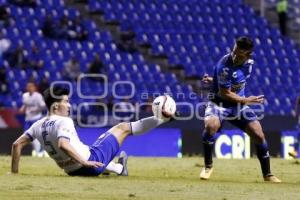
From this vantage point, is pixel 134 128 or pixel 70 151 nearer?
pixel 70 151

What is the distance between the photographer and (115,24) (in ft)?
103

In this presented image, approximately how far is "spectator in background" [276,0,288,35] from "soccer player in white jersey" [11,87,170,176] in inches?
904

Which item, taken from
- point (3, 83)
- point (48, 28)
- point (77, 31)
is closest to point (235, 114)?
point (3, 83)

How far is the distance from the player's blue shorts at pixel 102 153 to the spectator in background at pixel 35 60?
47.8ft

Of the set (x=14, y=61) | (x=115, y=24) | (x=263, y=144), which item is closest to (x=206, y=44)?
(x=115, y=24)

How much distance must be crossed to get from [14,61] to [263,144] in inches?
573

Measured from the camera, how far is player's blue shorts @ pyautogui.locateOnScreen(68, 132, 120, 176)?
41.0 feet

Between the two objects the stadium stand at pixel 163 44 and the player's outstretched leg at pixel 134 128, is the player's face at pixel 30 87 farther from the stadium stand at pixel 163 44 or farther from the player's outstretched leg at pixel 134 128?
the player's outstretched leg at pixel 134 128

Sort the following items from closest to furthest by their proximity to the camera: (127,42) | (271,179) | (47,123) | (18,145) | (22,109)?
(47,123) < (18,145) < (271,179) < (22,109) < (127,42)

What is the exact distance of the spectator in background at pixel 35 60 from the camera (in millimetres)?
27188

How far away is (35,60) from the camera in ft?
89.9

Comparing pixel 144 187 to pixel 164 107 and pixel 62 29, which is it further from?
pixel 62 29

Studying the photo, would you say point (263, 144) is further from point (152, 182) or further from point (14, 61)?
point (14, 61)

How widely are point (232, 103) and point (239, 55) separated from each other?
0.79 metres
